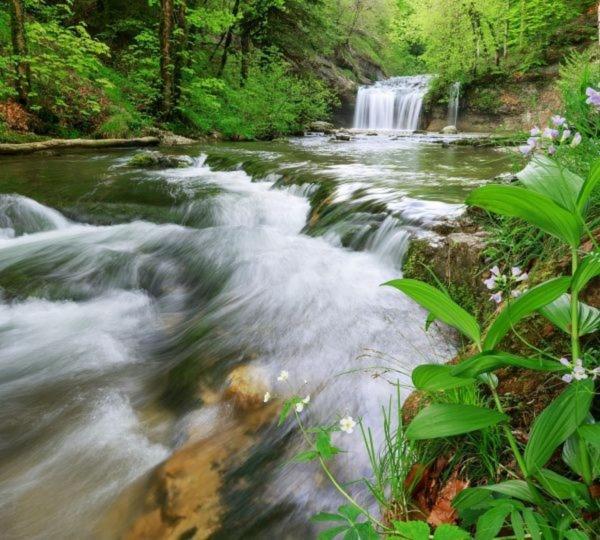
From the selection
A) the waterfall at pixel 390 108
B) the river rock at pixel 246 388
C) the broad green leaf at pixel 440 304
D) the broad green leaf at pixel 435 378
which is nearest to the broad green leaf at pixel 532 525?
the broad green leaf at pixel 435 378

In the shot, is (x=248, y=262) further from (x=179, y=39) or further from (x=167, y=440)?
(x=179, y=39)

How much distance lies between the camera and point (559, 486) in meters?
1.06

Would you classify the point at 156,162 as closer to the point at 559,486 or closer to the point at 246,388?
the point at 246,388

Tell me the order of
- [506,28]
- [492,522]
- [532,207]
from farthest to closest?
[506,28], [532,207], [492,522]

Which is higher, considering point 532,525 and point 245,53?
point 245,53

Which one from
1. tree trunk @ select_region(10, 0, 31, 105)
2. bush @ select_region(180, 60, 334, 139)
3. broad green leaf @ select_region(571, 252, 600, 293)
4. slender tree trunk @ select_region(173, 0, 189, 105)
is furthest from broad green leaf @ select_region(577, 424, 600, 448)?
slender tree trunk @ select_region(173, 0, 189, 105)

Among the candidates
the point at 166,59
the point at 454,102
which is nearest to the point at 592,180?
the point at 166,59

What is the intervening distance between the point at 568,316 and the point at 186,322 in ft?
10.9

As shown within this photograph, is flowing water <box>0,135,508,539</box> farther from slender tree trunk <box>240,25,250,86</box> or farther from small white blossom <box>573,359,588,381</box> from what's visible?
slender tree trunk <box>240,25,250,86</box>

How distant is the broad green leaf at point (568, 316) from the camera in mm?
1197

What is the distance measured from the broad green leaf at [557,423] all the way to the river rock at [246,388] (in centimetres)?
180

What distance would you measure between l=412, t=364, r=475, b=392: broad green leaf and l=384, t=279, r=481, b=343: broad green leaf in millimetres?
133

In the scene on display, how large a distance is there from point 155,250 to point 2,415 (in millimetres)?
2959

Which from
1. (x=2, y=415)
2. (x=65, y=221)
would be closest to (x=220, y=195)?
(x=65, y=221)
